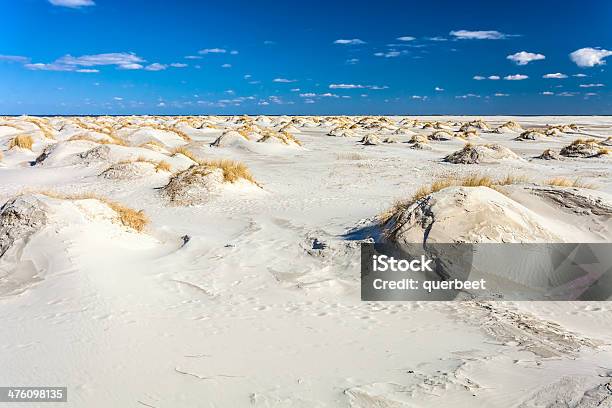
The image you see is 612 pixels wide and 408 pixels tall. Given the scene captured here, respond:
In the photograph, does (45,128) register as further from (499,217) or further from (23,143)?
(499,217)

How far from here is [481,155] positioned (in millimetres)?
18500

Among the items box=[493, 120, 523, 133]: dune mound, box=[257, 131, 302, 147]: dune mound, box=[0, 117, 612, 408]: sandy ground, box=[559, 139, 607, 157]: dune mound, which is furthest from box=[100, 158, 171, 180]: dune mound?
box=[493, 120, 523, 133]: dune mound

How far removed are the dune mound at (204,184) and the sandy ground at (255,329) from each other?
213 centimetres

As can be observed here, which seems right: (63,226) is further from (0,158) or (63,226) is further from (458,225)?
(0,158)

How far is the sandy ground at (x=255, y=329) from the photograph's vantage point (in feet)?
Result: 11.5

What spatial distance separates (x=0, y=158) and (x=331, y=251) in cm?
1761

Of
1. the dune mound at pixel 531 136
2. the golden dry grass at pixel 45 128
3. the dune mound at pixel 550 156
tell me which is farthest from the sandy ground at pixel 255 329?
the dune mound at pixel 531 136

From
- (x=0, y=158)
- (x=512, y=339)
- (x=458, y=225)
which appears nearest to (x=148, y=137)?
(x=0, y=158)

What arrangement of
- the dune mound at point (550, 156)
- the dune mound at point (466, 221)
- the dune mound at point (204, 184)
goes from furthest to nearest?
the dune mound at point (550, 156) → the dune mound at point (204, 184) → the dune mound at point (466, 221)

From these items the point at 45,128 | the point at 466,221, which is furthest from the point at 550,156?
the point at 45,128

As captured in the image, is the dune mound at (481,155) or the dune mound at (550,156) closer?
the dune mound at (481,155)

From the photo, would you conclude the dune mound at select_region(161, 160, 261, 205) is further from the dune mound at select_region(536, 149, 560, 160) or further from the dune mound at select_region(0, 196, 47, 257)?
the dune mound at select_region(536, 149, 560, 160)

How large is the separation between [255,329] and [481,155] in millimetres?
16180

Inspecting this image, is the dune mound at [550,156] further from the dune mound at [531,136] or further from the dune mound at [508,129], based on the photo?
the dune mound at [508,129]
